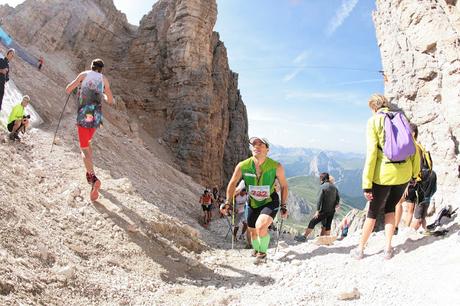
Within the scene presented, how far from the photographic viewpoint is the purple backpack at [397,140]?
577 centimetres

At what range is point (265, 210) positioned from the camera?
284 inches

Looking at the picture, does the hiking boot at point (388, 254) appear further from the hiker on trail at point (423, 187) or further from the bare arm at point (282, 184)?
the hiker on trail at point (423, 187)

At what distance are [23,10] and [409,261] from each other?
48989 mm

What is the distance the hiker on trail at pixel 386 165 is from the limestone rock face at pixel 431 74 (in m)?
9.07

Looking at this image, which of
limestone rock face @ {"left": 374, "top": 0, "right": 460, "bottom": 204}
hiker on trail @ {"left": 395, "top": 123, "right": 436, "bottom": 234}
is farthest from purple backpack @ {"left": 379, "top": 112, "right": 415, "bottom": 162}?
limestone rock face @ {"left": 374, "top": 0, "right": 460, "bottom": 204}

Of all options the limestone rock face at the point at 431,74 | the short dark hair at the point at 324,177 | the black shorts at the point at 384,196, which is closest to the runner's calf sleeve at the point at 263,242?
the black shorts at the point at 384,196

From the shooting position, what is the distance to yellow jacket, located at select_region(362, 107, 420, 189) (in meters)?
5.91

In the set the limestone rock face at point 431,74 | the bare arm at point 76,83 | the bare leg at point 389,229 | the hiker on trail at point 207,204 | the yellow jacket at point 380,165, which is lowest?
the hiker on trail at point 207,204

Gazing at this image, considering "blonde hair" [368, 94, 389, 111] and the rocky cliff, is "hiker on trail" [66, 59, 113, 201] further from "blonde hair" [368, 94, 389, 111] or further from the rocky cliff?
the rocky cliff

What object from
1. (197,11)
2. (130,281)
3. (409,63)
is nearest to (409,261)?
(130,281)

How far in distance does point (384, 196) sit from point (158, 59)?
43197 mm

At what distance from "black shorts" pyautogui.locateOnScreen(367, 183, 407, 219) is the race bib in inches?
75.7

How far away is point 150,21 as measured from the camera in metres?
49.0

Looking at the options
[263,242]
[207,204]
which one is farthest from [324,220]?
[207,204]
